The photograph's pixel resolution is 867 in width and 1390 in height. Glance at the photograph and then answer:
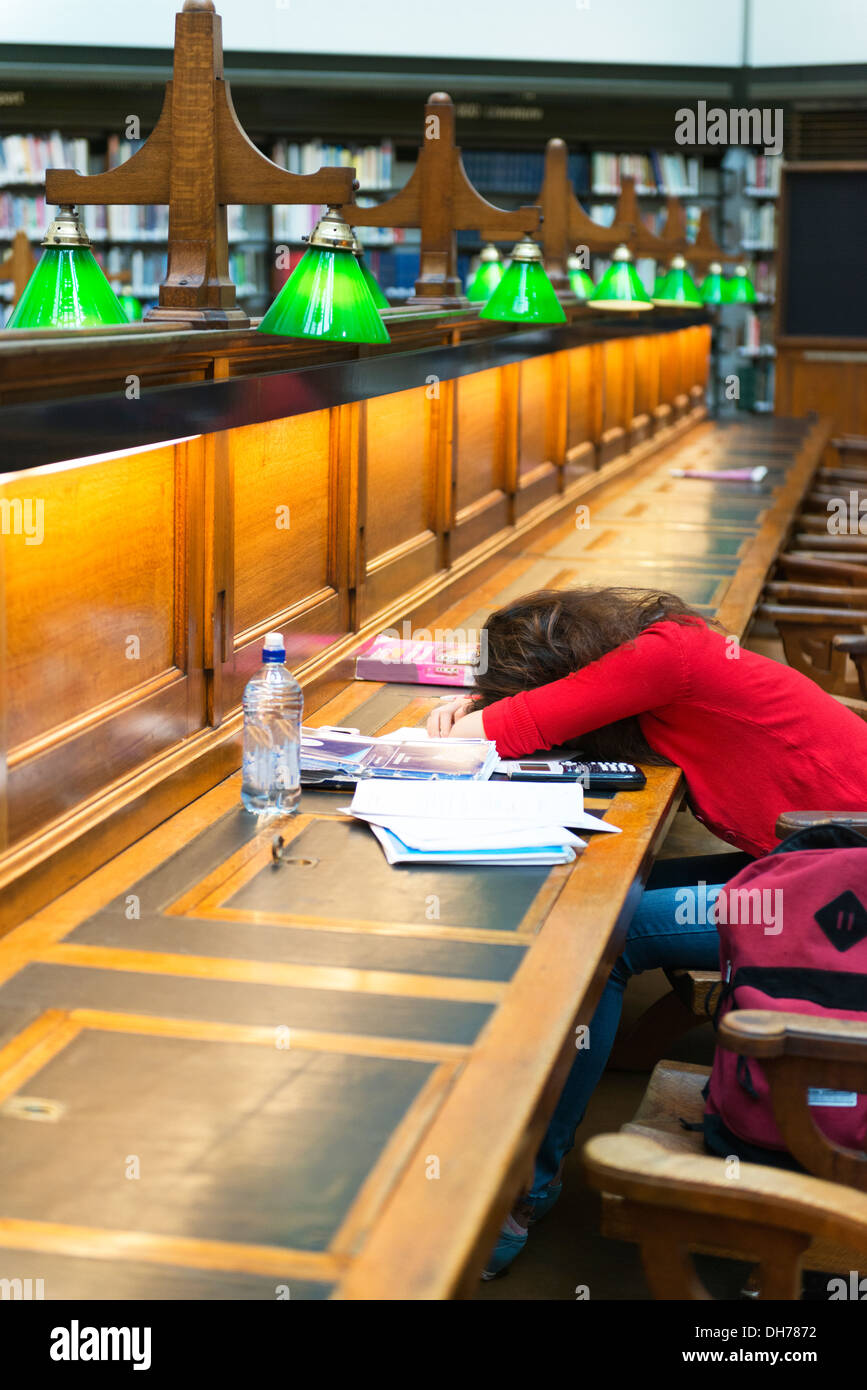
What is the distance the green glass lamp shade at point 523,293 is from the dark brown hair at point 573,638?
103cm

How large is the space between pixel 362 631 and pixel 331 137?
7791 millimetres

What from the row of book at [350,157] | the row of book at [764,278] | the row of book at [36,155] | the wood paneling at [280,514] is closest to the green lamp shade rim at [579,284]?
the wood paneling at [280,514]

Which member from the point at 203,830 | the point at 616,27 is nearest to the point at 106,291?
the point at 203,830

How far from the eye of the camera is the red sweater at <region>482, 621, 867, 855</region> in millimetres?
2461

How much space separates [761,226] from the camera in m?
10.9

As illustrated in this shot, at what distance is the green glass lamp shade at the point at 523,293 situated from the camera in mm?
3449

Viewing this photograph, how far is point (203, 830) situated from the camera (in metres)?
2.20

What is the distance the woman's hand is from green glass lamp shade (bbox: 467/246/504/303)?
2088mm

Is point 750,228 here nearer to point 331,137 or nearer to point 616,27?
point 616,27

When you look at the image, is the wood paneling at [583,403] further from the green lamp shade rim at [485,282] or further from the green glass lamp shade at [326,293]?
the green glass lamp shade at [326,293]

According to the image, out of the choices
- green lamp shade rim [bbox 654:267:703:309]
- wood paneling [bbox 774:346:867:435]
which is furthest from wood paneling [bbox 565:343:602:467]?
wood paneling [bbox 774:346:867:435]

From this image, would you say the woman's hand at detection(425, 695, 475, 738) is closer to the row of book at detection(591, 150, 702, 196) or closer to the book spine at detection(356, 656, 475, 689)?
the book spine at detection(356, 656, 475, 689)

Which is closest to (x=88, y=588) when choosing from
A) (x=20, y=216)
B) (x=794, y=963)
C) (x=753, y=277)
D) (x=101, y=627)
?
(x=101, y=627)
